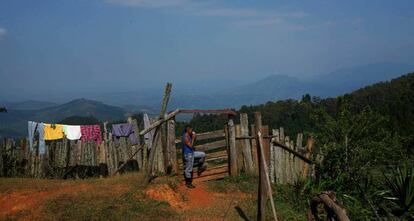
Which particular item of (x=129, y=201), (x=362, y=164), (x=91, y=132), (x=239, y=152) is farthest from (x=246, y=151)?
(x=91, y=132)

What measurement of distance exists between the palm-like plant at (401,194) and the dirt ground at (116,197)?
3.82m

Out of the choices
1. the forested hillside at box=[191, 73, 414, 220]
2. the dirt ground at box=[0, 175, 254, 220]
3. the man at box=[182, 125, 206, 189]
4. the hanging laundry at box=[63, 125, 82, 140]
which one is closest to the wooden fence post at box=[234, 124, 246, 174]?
the dirt ground at box=[0, 175, 254, 220]

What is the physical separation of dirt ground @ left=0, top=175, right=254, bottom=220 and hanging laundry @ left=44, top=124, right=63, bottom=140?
5.53m

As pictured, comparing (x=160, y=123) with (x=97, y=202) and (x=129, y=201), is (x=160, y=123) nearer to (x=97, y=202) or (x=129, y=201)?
(x=129, y=201)

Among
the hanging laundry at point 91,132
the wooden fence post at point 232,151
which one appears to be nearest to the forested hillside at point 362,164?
the wooden fence post at point 232,151

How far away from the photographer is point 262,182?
955 cm

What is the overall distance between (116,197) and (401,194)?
7.52 metres

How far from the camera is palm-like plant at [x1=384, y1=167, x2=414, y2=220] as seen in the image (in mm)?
12133

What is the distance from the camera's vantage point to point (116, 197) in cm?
1190

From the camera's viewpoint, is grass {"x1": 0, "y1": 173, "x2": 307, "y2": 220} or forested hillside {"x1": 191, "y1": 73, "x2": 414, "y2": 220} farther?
forested hillside {"x1": 191, "y1": 73, "x2": 414, "y2": 220}

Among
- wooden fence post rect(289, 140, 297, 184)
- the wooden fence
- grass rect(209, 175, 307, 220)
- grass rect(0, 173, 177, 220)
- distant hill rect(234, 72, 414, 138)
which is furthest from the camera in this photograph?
distant hill rect(234, 72, 414, 138)

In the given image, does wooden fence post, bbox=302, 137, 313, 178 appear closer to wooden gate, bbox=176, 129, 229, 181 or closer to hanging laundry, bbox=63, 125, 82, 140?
wooden gate, bbox=176, 129, 229, 181

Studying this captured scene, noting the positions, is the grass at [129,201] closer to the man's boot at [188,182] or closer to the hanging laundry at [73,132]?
the man's boot at [188,182]

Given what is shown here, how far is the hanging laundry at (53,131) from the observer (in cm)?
1925
